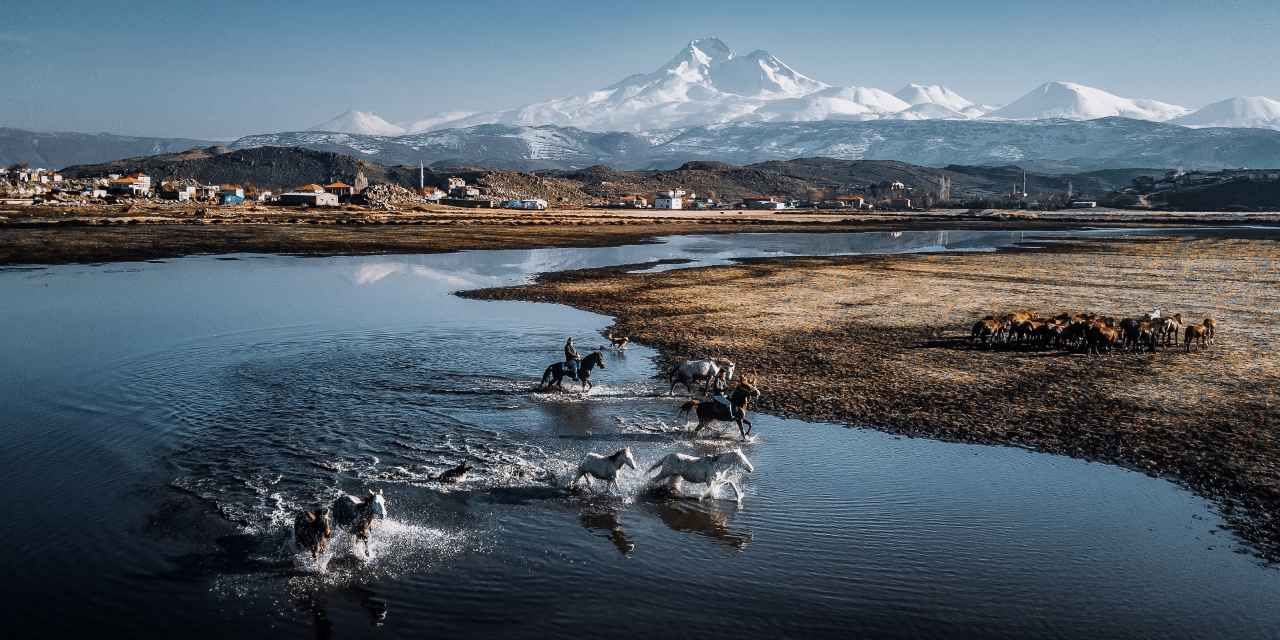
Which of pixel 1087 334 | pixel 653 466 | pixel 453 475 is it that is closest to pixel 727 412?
pixel 653 466

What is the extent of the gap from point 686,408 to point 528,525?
5.55 meters

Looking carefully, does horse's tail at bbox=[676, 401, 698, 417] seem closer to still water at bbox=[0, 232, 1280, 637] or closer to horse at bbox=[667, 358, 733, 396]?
still water at bbox=[0, 232, 1280, 637]

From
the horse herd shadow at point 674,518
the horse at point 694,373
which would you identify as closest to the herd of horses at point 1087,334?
the horse at point 694,373

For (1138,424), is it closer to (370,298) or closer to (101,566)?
(101,566)

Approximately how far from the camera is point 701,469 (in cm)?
1245

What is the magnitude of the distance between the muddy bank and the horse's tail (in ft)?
6.26

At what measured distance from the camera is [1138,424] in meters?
16.0

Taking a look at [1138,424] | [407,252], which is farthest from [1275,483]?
[407,252]

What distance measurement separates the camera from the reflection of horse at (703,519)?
1116 cm

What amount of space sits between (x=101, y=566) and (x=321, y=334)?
1635 centimetres

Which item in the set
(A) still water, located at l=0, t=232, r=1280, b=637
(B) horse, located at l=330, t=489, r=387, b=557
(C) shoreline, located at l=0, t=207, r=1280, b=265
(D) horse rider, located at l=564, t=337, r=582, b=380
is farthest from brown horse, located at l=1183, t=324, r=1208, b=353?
(C) shoreline, located at l=0, t=207, r=1280, b=265

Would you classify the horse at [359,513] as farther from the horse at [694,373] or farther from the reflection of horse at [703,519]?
the horse at [694,373]

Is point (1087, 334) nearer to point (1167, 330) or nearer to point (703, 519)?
point (1167, 330)

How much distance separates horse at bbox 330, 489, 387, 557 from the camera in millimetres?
10375
